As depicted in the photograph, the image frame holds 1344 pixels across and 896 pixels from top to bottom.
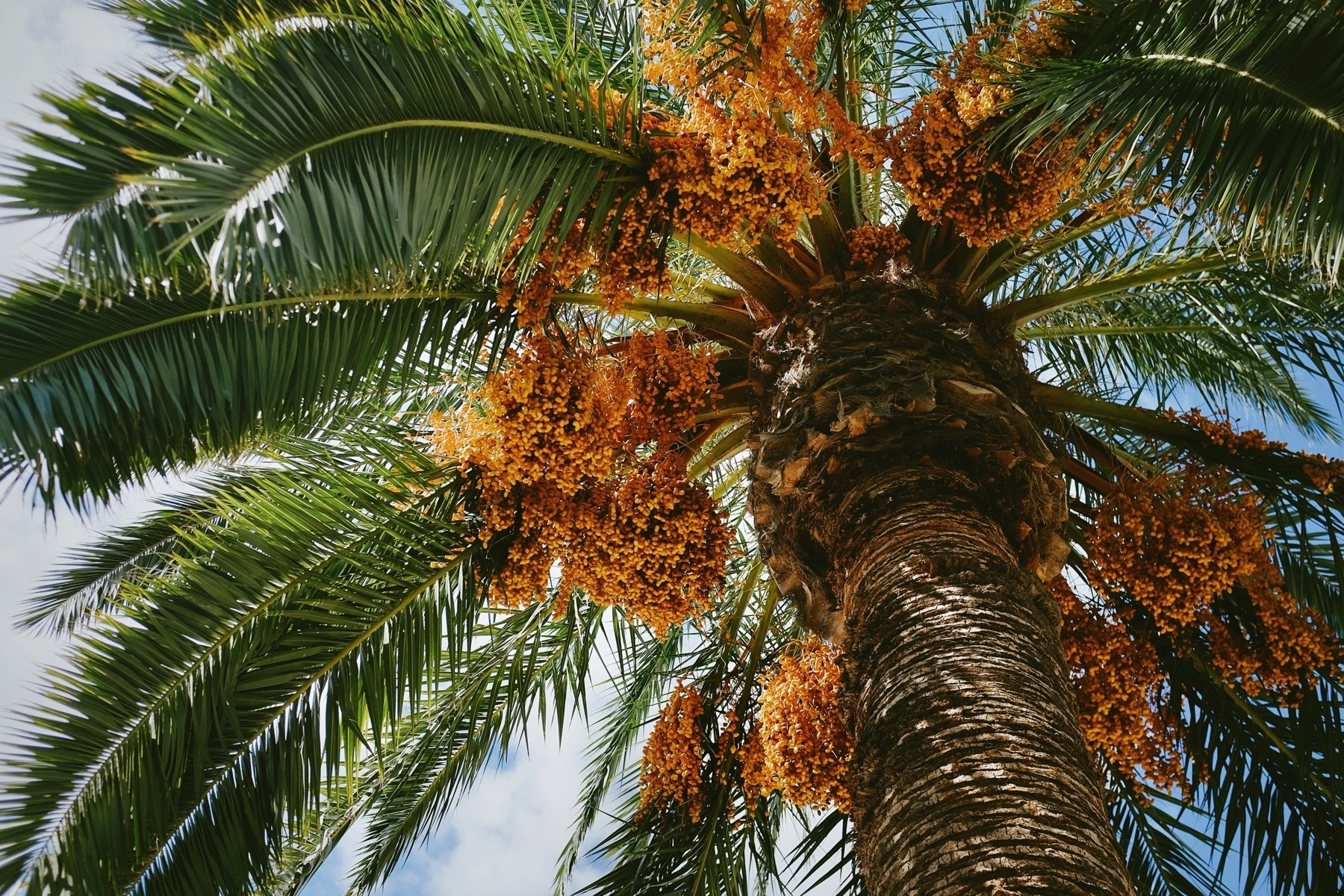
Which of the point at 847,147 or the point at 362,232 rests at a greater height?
the point at 847,147

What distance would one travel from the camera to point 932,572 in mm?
3928

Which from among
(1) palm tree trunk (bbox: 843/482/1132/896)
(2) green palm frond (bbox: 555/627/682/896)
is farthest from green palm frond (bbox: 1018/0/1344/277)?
(2) green palm frond (bbox: 555/627/682/896)

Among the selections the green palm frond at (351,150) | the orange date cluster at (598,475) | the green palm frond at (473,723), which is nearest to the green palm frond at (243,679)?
the orange date cluster at (598,475)

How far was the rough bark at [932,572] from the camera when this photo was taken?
10.2 feet

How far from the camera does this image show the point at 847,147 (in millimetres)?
Result: 4762

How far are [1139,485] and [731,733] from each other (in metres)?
2.32

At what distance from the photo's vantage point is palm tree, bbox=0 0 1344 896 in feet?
11.4

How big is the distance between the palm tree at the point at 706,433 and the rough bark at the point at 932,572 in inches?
0.7

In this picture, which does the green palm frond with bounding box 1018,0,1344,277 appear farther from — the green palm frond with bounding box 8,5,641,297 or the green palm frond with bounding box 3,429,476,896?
the green palm frond with bounding box 3,429,476,896

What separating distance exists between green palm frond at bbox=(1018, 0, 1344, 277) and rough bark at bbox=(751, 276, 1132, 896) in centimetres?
106

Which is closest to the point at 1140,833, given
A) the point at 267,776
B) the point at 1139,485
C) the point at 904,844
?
the point at 1139,485

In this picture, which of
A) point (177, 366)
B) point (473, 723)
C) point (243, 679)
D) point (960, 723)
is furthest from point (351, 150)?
point (473, 723)

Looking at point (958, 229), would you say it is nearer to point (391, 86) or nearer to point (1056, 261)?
point (1056, 261)

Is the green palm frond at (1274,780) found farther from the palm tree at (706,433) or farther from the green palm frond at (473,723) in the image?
the green palm frond at (473,723)
